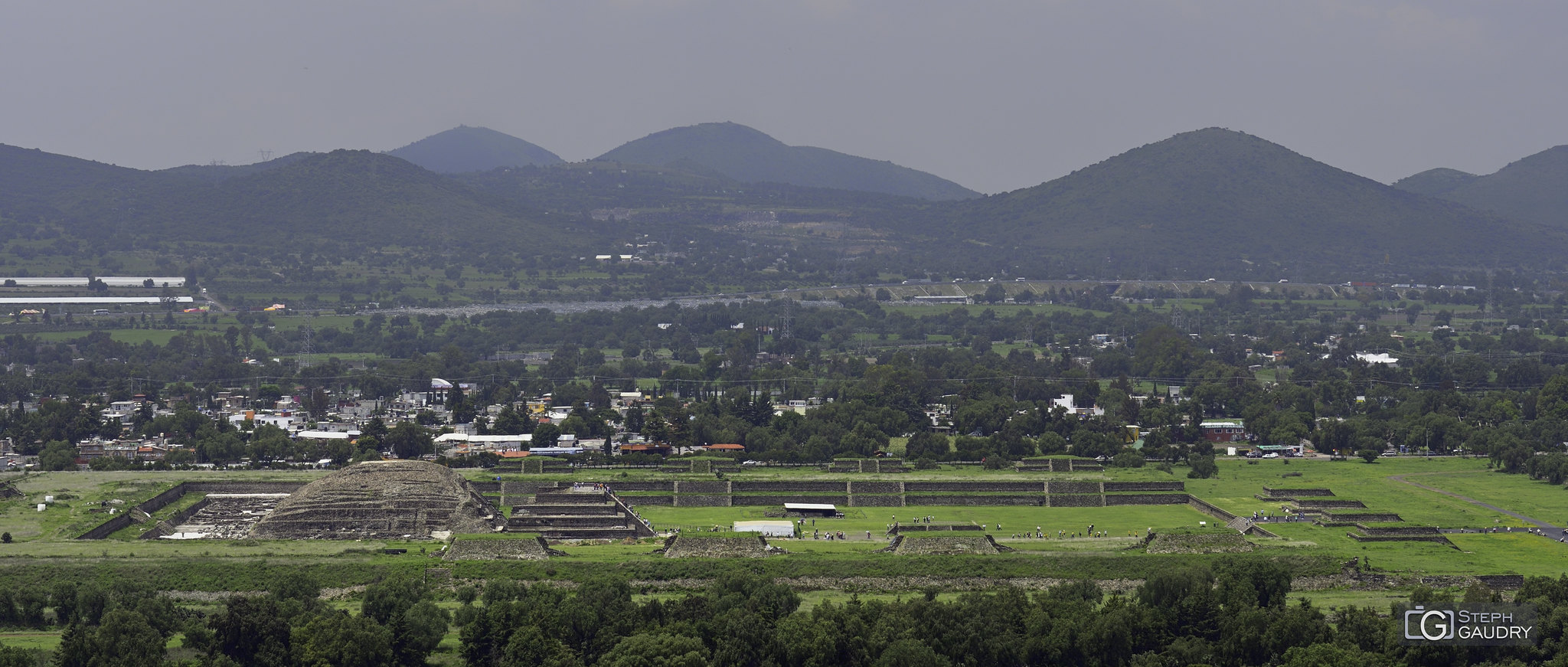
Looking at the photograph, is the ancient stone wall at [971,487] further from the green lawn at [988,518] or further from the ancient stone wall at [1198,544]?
the ancient stone wall at [1198,544]

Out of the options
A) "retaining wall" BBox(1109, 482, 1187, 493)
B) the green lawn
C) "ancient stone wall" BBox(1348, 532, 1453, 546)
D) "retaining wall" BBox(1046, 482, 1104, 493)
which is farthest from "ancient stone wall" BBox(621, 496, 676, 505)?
"ancient stone wall" BBox(1348, 532, 1453, 546)

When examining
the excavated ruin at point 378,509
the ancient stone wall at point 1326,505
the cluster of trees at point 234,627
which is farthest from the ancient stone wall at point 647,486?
the ancient stone wall at point 1326,505

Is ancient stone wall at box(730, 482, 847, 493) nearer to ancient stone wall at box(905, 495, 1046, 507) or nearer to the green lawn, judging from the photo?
the green lawn

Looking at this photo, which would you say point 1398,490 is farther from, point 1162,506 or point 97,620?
point 97,620

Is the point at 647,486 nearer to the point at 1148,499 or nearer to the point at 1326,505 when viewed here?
the point at 1148,499

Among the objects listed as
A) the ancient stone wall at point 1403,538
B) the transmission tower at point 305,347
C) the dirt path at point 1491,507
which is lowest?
the dirt path at point 1491,507

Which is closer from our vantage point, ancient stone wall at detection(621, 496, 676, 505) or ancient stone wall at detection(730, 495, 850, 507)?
ancient stone wall at detection(730, 495, 850, 507)
